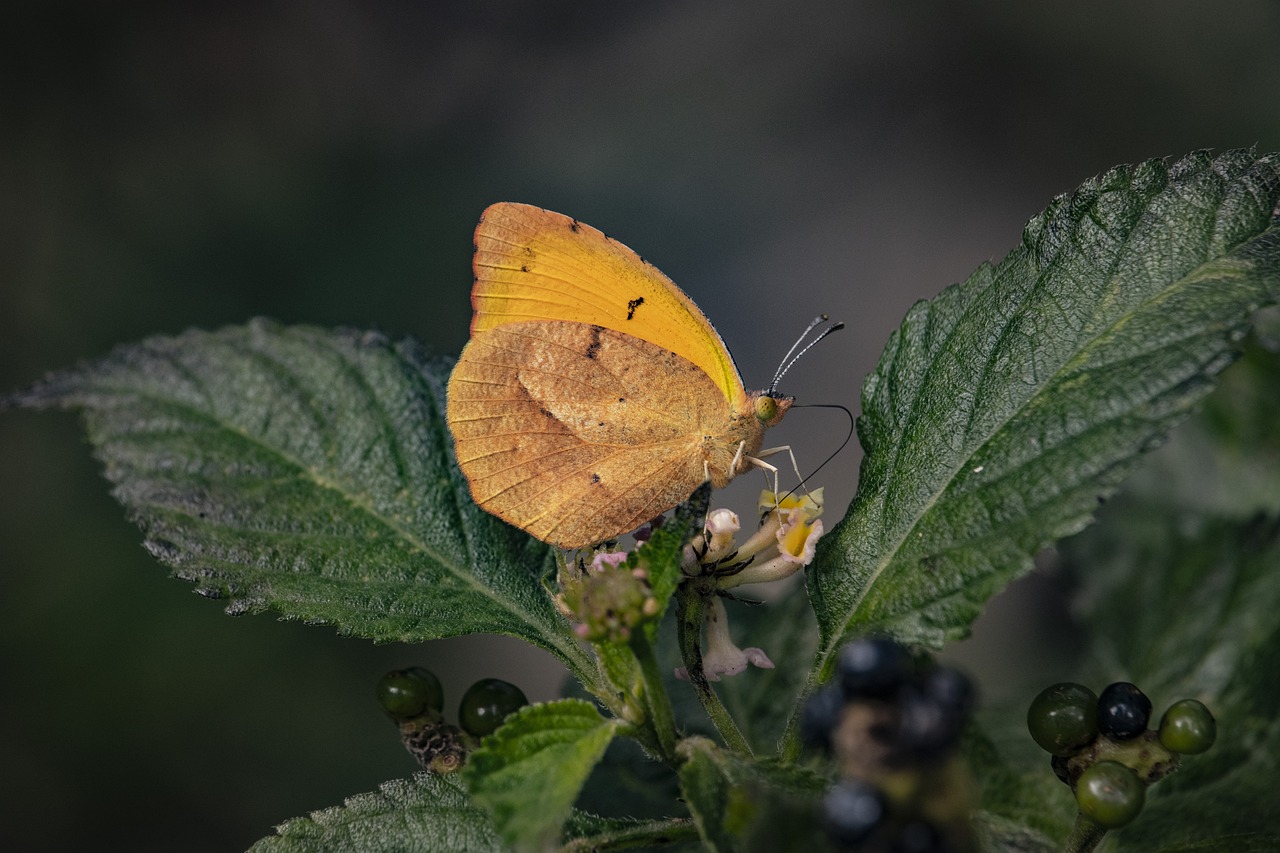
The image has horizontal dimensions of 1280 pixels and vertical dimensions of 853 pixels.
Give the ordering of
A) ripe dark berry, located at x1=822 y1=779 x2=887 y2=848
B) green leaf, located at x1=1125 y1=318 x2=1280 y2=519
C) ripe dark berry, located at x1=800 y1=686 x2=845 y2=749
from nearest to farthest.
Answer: ripe dark berry, located at x1=822 y1=779 x2=887 y2=848
ripe dark berry, located at x1=800 y1=686 x2=845 y2=749
green leaf, located at x1=1125 y1=318 x2=1280 y2=519

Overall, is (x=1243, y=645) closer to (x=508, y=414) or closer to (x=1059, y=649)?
(x=1059, y=649)

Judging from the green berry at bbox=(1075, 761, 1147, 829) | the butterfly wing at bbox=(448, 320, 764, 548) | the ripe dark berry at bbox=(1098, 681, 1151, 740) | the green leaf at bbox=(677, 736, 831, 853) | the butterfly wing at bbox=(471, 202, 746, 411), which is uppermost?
the butterfly wing at bbox=(471, 202, 746, 411)

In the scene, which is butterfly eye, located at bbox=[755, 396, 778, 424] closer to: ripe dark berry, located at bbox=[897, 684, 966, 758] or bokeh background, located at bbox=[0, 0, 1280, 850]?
ripe dark berry, located at bbox=[897, 684, 966, 758]

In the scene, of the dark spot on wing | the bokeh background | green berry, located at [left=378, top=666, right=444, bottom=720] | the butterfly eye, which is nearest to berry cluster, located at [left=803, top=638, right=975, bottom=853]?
green berry, located at [left=378, top=666, right=444, bottom=720]

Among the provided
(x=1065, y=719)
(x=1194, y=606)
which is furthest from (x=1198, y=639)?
(x=1065, y=719)

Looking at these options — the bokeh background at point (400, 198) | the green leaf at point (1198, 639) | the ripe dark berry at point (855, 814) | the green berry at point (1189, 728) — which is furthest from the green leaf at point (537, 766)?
the bokeh background at point (400, 198)

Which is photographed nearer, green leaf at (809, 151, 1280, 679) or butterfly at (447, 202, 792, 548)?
green leaf at (809, 151, 1280, 679)

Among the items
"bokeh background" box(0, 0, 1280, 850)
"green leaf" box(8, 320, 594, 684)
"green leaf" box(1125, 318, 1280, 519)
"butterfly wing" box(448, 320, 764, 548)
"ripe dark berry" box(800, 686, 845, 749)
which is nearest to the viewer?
"ripe dark berry" box(800, 686, 845, 749)

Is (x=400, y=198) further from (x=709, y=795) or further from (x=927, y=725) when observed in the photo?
(x=927, y=725)
